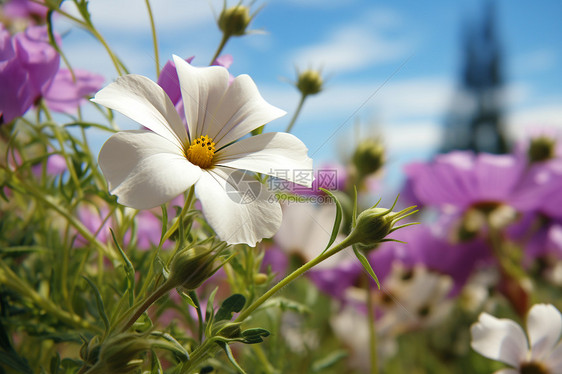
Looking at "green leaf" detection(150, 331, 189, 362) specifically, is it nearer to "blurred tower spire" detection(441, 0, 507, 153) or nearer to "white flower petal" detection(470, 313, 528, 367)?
"white flower petal" detection(470, 313, 528, 367)

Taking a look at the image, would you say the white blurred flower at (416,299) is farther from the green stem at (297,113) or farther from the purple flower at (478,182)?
the green stem at (297,113)

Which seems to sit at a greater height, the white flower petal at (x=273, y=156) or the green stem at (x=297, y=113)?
the white flower petal at (x=273, y=156)

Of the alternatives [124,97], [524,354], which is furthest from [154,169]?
[524,354]

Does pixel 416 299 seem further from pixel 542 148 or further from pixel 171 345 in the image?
pixel 171 345

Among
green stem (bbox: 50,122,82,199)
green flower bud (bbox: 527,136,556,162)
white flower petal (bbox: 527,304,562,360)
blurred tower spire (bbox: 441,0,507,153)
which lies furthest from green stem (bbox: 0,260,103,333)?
blurred tower spire (bbox: 441,0,507,153)

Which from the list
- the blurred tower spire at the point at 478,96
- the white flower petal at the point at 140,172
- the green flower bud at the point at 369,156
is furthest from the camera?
the blurred tower spire at the point at 478,96

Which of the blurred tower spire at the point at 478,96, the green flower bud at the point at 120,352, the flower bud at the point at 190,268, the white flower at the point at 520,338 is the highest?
the flower bud at the point at 190,268

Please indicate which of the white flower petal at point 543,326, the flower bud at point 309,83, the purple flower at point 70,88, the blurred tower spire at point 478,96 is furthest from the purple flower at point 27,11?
the blurred tower spire at point 478,96

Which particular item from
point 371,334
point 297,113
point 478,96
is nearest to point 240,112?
point 297,113
